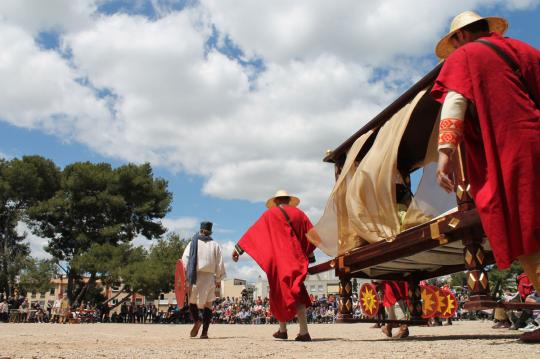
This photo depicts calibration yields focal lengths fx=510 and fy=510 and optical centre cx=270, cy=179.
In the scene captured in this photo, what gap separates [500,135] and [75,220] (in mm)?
33510

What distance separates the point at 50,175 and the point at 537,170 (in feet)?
115

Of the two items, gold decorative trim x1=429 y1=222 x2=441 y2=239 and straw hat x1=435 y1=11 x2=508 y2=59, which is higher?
straw hat x1=435 y1=11 x2=508 y2=59

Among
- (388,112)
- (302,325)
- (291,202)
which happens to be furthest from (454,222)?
(291,202)

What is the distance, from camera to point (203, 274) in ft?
27.0

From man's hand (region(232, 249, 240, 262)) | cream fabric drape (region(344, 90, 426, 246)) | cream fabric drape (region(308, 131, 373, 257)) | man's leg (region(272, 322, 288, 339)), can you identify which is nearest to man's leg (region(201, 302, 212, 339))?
man's hand (region(232, 249, 240, 262))

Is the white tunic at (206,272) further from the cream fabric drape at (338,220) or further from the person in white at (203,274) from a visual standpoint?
the cream fabric drape at (338,220)

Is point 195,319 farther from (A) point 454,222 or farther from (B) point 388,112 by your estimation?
(A) point 454,222

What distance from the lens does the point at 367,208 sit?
6230mm

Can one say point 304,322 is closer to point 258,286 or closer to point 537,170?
point 537,170

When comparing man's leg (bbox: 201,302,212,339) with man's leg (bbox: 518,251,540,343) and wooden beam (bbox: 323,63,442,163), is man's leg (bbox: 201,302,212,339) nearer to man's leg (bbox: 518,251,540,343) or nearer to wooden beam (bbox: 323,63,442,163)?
wooden beam (bbox: 323,63,442,163)

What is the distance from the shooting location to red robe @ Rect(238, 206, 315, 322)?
6414 millimetres

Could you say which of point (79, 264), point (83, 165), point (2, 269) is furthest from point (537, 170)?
point (2, 269)

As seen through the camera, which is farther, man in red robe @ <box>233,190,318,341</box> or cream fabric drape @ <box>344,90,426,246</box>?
man in red robe @ <box>233,190,318,341</box>

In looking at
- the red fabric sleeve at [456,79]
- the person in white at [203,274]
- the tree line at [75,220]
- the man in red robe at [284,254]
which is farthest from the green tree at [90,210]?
the red fabric sleeve at [456,79]
